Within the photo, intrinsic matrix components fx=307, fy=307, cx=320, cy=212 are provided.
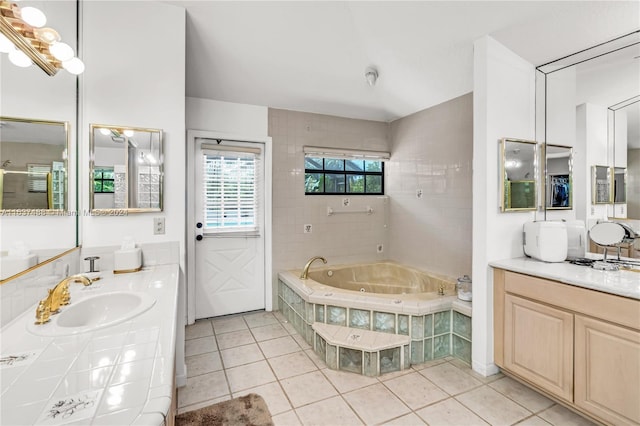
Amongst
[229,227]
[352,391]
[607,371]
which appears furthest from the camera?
[229,227]

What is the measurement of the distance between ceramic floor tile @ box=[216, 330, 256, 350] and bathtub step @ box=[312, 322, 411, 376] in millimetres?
822

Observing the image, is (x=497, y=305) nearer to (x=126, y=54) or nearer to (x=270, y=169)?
(x=270, y=169)

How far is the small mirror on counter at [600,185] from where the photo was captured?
2.06m

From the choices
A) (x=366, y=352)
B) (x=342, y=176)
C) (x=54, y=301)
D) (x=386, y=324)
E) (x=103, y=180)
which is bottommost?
(x=366, y=352)

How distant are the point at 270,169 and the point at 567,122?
108 inches

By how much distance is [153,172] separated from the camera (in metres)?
2.05

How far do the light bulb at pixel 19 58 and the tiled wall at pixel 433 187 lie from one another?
3216 millimetres

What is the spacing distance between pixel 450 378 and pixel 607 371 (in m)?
0.92

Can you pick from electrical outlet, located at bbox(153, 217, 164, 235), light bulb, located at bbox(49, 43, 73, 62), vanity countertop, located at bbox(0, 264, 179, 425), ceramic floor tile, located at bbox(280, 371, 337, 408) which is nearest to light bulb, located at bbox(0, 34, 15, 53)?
light bulb, located at bbox(49, 43, 73, 62)

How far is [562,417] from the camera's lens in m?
1.81

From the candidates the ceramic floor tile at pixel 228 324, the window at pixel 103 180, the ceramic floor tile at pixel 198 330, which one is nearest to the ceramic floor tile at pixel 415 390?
the ceramic floor tile at pixel 228 324

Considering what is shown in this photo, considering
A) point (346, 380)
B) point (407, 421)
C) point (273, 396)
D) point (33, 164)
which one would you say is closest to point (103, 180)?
point (33, 164)

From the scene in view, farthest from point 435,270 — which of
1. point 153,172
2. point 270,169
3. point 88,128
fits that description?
point 88,128

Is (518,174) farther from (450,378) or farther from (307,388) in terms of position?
(307,388)
